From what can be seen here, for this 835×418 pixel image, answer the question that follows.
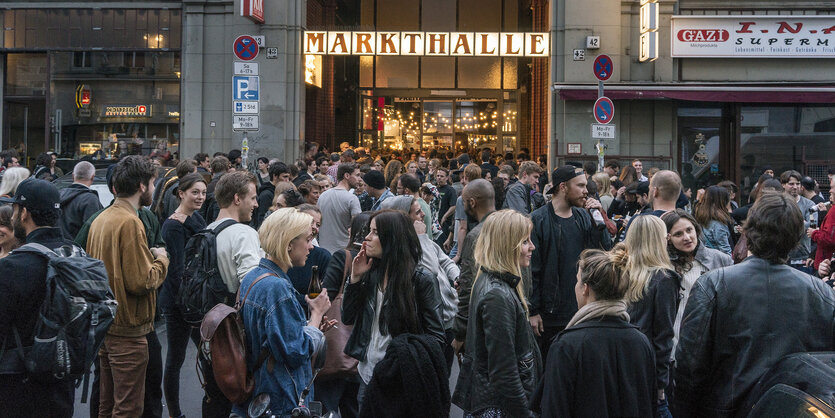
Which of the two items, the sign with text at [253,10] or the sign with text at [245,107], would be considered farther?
the sign with text at [253,10]

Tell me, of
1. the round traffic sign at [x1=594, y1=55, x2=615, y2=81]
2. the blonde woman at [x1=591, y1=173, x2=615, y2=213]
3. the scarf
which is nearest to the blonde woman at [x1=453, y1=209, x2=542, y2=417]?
the scarf

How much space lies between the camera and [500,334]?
14.9ft

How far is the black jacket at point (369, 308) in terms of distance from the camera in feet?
16.6

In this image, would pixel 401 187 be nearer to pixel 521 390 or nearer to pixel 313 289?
pixel 313 289

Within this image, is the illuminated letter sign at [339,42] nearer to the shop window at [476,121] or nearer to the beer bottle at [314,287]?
the shop window at [476,121]

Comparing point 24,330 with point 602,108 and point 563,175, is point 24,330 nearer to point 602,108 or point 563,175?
point 563,175

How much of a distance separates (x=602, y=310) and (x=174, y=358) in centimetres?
417

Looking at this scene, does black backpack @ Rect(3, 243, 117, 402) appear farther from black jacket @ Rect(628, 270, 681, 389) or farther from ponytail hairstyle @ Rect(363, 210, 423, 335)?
black jacket @ Rect(628, 270, 681, 389)

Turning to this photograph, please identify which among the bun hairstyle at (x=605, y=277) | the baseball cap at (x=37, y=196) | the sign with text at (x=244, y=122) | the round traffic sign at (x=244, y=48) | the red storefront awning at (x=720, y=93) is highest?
the round traffic sign at (x=244, y=48)

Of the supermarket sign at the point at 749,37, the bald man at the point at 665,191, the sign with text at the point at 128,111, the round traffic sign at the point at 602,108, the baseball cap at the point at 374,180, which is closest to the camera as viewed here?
the bald man at the point at 665,191

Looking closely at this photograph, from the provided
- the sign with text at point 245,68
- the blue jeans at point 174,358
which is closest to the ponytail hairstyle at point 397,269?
the blue jeans at point 174,358

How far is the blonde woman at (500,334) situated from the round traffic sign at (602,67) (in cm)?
1279

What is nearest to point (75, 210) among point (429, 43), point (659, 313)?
point (659, 313)

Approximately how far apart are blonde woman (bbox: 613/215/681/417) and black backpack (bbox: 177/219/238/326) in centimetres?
295
